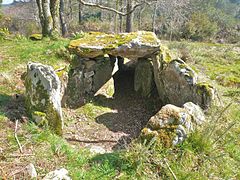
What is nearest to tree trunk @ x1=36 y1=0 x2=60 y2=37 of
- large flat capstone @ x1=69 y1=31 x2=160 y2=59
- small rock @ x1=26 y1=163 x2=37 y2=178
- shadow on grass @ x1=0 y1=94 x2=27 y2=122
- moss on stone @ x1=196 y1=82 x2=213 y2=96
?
large flat capstone @ x1=69 y1=31 x2=160 y2=59

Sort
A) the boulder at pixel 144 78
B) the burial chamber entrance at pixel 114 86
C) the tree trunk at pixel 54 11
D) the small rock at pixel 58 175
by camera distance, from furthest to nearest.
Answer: the tree trunk at pixel 54 11, the boulder at pixel 144 78, the burial chamber entrance at pixel 114 86, the small rock at pixel 58 175

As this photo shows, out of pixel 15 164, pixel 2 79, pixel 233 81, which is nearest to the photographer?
pixel 15 164

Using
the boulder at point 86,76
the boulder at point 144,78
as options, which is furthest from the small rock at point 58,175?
the boulder at point 144,78

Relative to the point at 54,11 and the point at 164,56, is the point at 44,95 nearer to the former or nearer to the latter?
the point at 164,56

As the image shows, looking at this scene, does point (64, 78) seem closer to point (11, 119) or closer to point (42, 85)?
point (42, 85)

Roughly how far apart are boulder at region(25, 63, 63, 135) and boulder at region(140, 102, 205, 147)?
6.68 feet

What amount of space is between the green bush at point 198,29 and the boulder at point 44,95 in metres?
24.3

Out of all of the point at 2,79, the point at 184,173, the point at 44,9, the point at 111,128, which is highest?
the point at 44,9

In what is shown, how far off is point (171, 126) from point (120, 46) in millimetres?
2971

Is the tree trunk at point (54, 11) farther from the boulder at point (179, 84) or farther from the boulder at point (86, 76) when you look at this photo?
the boulder at point (179, 84)

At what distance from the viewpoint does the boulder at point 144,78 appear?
7844 mm

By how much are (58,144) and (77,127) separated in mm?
2008

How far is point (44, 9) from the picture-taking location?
34.2 feet

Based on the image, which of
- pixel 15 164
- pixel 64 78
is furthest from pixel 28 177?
pixel 64 78
